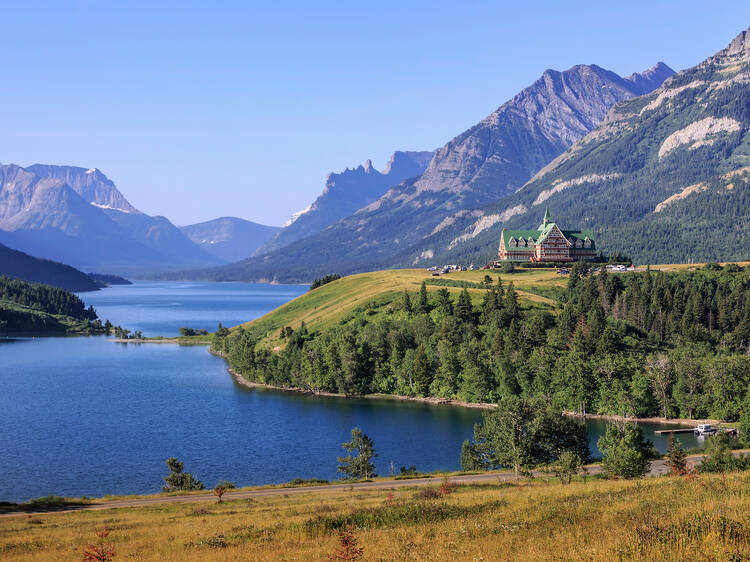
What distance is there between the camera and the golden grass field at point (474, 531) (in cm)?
2555

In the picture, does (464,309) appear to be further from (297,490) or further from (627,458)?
(627,458)

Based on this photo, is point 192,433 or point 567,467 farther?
point 192,433

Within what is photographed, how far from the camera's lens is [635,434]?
76812mm

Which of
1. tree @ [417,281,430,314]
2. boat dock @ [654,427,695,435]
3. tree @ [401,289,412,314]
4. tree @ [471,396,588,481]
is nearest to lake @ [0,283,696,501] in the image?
boat dock @ [654,427,695,435]

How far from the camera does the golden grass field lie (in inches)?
1006

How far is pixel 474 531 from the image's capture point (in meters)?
31.9

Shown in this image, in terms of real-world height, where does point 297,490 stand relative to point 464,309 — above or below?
below

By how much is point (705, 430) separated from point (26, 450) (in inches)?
4827

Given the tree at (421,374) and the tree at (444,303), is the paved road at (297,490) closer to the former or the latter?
the tree at (421,374)

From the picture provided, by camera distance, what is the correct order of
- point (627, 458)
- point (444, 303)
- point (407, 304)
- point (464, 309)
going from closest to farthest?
point (627, 458), point (464, 309), point (444, 303), point (407, 304)

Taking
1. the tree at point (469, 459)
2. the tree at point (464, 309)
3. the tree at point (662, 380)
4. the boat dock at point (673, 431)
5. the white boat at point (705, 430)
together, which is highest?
the tree at point (464, 309)

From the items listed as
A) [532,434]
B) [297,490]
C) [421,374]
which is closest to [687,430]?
[532,434]

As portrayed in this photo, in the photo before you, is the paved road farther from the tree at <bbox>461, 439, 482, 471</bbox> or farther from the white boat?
the white boat

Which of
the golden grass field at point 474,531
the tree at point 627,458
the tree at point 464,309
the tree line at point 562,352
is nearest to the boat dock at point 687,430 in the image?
the tree line at point 562,352
